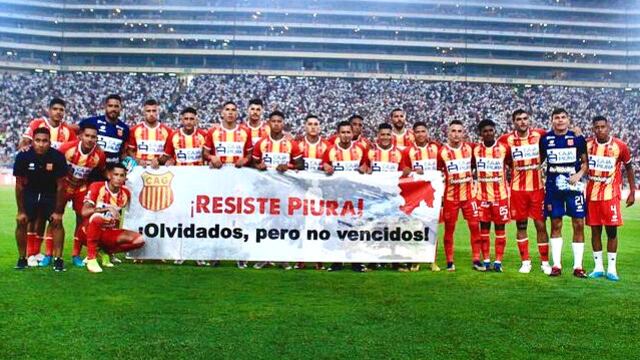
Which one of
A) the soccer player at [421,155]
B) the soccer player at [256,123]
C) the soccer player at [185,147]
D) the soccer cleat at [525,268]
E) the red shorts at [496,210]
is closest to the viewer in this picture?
the soccer cleat at [525,268]

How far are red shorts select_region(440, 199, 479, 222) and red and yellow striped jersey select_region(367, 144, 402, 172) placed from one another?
2.60ft

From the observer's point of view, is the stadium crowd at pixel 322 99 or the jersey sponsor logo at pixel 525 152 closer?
the jersey sponsor logo at pixel 525 152

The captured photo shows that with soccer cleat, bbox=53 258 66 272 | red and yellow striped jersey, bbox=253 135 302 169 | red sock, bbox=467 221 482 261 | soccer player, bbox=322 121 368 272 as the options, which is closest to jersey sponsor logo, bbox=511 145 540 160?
red sock, bbox=467 221 482 261

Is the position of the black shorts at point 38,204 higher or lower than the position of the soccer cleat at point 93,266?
higher

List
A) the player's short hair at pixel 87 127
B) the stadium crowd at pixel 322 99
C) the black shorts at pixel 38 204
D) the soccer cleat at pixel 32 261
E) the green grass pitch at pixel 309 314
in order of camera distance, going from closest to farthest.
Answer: the green grass pitch at pixel 309 314, the black shorts at pixel 38 204, the soccer cleat at pixel 32 261, the player's short hair at pixel 87 127, the stadium crowd at pixel 322 99

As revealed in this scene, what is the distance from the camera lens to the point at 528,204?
791 cm

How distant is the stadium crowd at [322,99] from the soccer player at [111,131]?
35.6m

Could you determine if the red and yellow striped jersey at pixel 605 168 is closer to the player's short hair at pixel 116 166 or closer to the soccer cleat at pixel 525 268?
the soccer cleat at pixel 525 268

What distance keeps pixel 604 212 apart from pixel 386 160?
8.77 ft

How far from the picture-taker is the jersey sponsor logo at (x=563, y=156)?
301 inches

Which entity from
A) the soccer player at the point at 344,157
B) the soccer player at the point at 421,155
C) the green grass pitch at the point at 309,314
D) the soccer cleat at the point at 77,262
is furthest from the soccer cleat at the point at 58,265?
the soccer player at the point at 421,155

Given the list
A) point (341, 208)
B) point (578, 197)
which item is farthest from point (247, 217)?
point (578, 197)

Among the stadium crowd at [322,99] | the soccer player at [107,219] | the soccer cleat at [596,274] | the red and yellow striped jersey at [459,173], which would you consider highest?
the stadium crowd at [322,99]

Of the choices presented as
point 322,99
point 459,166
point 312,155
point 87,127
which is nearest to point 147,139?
point 87,127
